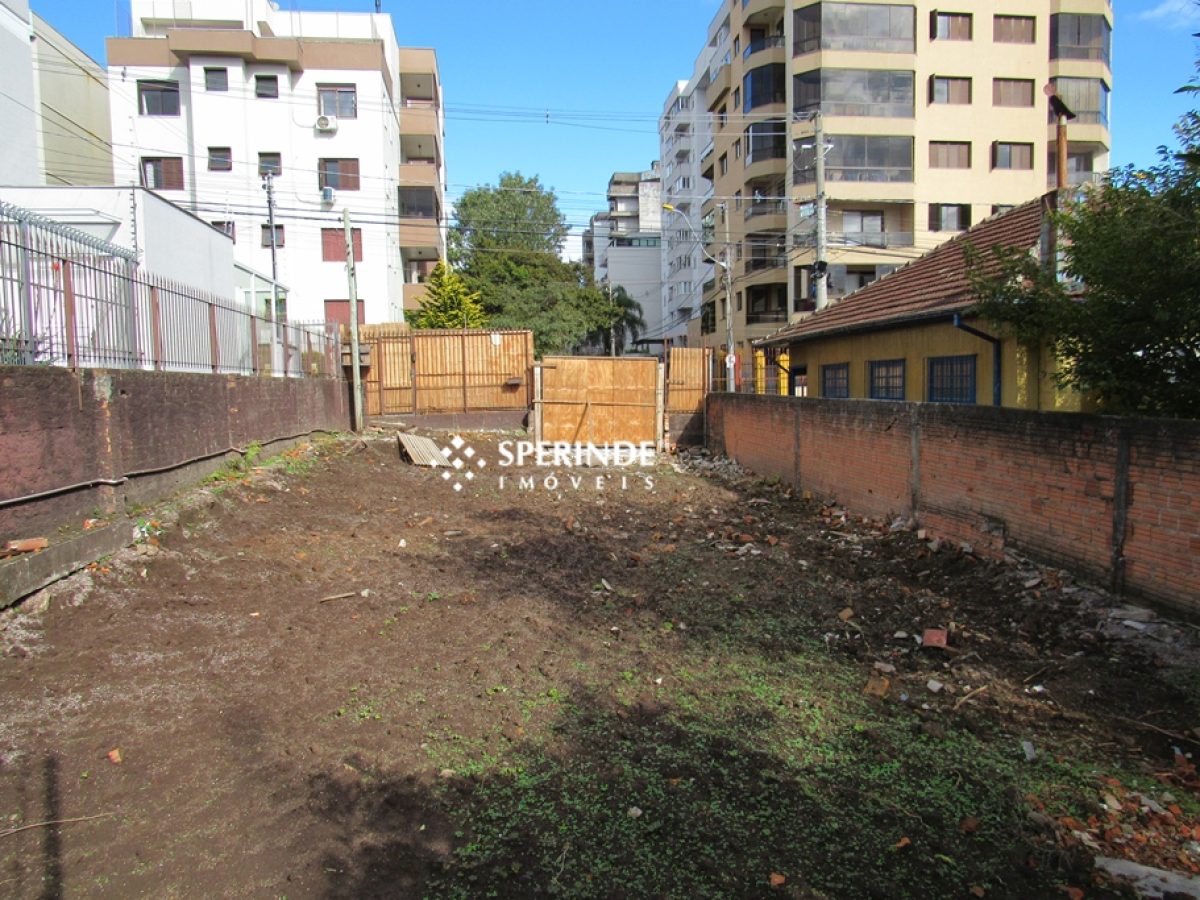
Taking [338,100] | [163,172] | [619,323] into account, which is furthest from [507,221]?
[163,172]

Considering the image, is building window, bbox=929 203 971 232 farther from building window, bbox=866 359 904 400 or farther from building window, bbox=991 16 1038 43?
building window, bbox=866 359 904 400

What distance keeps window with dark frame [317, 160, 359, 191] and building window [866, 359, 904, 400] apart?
24.9 metres

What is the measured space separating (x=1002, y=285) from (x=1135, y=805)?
21.2 feet

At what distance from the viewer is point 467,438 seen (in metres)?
17.7

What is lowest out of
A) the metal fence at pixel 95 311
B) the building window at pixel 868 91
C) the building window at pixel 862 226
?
the metal fence at pixel 95 311

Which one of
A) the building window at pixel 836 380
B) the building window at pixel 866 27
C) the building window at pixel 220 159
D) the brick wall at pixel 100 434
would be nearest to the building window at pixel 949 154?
the building window at pixel 866 27

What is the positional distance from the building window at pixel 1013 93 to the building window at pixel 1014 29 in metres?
1.68

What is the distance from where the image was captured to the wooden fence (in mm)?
20453

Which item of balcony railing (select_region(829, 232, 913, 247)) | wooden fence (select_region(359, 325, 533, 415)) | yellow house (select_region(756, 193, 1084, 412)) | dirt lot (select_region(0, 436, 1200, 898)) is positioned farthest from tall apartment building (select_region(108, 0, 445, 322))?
dirt lot (select_region(0, 436, 1200, 898))

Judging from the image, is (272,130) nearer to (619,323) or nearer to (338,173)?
(338,173)

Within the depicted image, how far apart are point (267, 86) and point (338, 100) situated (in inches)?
108

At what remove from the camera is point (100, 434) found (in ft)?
20.8

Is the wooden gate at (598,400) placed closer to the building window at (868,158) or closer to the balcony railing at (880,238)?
the balcony railing at (880,238)

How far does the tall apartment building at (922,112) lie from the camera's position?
3262 centimetres
